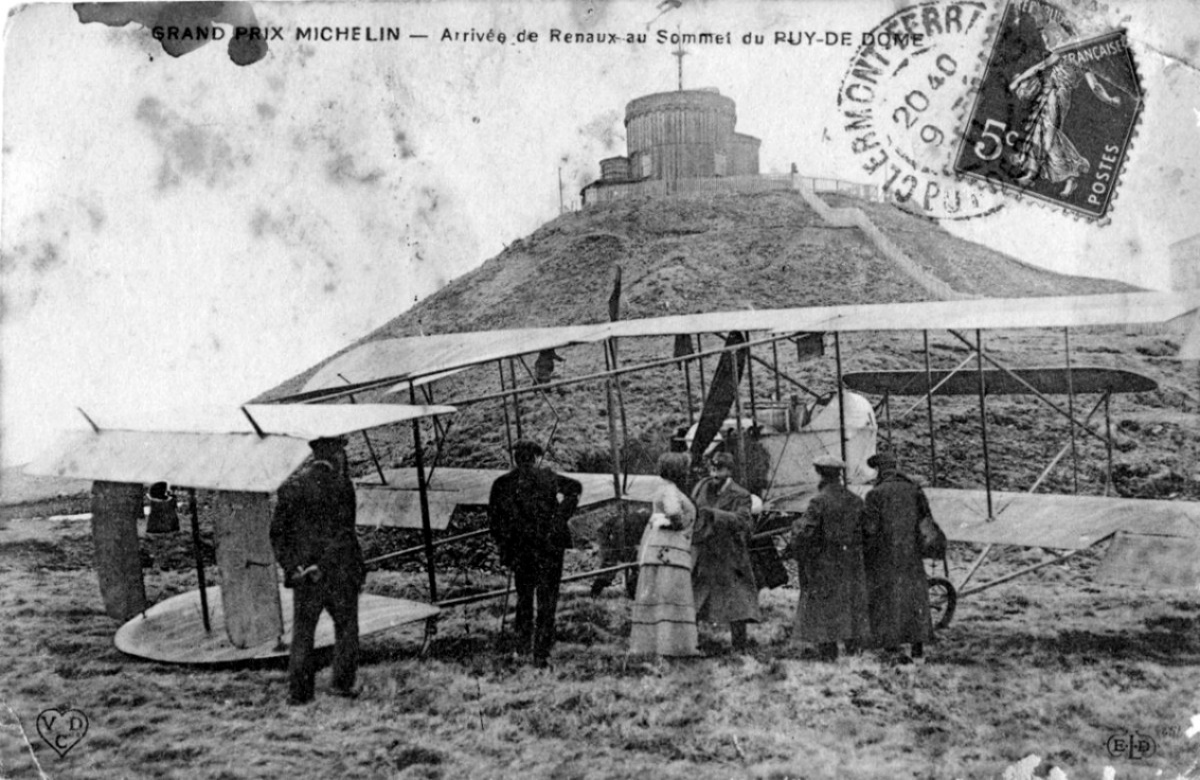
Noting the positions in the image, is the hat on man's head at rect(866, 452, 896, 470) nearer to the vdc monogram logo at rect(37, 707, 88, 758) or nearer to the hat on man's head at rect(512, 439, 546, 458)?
the hat on man's head at rect(512, 439, 546, 458)

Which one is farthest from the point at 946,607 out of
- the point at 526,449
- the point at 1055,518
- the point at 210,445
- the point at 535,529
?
the point at 210,445

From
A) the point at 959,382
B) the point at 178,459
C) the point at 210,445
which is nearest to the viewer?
the point at 210,445

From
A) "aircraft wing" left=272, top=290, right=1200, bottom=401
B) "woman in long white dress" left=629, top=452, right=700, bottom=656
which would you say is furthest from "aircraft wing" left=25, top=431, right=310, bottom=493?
"woman in long white dress" left=629, top=452, right=700, bottom=656

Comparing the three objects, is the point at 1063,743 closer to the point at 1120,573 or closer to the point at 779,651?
the point at 1120,573

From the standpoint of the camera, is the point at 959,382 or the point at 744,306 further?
the point at 744,306

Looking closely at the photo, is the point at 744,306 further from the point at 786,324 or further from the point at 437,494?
the point at 786,324

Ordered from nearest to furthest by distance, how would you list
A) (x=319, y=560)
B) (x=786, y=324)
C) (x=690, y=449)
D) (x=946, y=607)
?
(x=319, y=560)
(x=946, y=607)
(x=786, y=324)
(x=690, y=449)

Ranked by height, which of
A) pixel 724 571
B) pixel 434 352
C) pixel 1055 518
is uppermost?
pixel 434 352
